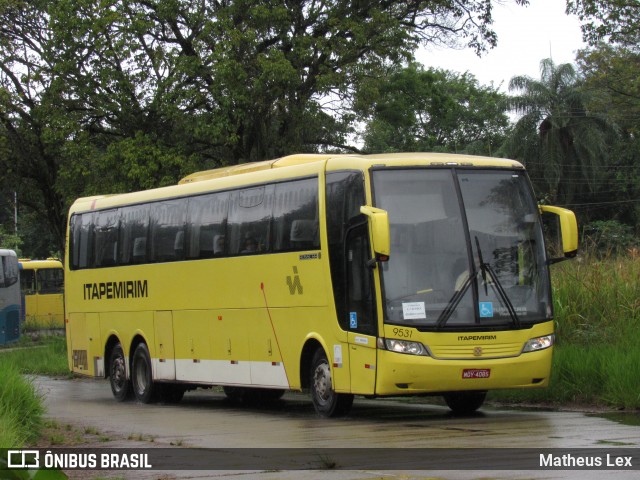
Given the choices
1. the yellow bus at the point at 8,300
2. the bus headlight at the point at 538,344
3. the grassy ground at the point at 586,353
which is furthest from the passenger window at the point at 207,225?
the yellow bus at the point at 8,300

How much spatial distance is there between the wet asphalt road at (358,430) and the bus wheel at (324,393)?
194 mm

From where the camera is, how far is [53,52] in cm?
3016

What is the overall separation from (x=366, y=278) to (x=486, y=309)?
1.55m

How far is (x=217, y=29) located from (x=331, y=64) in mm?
3102

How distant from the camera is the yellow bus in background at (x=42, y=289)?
55.9 meters

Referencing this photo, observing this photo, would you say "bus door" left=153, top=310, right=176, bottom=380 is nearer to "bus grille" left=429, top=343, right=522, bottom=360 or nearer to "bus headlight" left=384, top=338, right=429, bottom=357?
"bus headlight" left=384, top=338, right=429, bottom=357

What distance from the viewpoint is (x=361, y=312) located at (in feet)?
47.7

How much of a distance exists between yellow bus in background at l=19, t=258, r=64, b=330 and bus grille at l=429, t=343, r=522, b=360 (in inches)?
1696

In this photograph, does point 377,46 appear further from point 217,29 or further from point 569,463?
point 569,463

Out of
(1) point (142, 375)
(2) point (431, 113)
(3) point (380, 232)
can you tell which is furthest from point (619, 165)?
(3) point (380, 232)

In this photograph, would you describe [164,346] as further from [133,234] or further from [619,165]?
[619,165]

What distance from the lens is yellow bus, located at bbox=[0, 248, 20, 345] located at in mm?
43969

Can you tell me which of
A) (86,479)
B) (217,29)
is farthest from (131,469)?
(217,29)

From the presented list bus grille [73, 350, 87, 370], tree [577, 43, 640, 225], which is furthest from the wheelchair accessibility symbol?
tree [577, 43, 640, 225]
